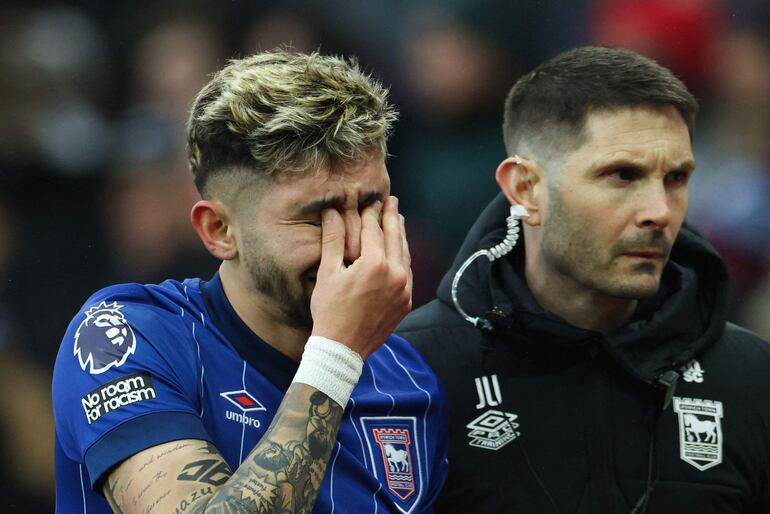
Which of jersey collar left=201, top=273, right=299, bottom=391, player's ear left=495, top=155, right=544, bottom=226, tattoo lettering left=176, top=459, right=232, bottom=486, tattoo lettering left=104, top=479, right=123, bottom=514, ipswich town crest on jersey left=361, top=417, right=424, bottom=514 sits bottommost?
Answer: ipswich town crest on jersey left=361, top=417, right=424, bottom=514

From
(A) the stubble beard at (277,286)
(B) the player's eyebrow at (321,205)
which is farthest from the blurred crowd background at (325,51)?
(B) the player's eyebrow at (321,205)

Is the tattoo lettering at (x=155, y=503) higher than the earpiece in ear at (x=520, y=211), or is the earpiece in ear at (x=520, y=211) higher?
the earpiece in ear at (x=520, y=211)

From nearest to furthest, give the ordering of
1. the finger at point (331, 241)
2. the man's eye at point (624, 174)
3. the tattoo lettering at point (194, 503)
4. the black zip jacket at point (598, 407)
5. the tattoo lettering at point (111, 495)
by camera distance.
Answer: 1. the tattoo lettering at point (194, 503)
2. the tattoo lettering at point (111, 495)
3. the finger at point (331, 241)
4. the black zip jacket at point (598, 407)
5. the man's eye at point (624, 174)

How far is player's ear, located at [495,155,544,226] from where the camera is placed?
353cm

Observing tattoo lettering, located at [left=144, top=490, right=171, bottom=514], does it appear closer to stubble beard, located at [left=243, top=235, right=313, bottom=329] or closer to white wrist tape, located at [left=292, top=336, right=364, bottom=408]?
white wrist tape, located at [left=292, top=336, right=364, bottom=408]

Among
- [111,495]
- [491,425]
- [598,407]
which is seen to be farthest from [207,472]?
[598,407]

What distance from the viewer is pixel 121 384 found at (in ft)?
7.93

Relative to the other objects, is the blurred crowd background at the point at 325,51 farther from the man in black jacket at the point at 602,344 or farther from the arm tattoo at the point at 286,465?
the arm tattoo at the point at 286,465

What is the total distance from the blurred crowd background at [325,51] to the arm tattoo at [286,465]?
296 cm

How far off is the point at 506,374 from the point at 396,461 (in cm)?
63

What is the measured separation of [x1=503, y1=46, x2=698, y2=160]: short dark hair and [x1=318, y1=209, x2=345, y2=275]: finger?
107cm

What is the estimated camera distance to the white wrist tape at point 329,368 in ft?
8.00

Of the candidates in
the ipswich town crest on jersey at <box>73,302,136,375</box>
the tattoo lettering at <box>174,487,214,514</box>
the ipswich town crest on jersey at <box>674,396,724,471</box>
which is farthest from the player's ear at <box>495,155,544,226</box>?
the tattoo lettering at <box>174,487,214,514</box>

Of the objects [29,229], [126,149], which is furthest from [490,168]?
[29,229]
